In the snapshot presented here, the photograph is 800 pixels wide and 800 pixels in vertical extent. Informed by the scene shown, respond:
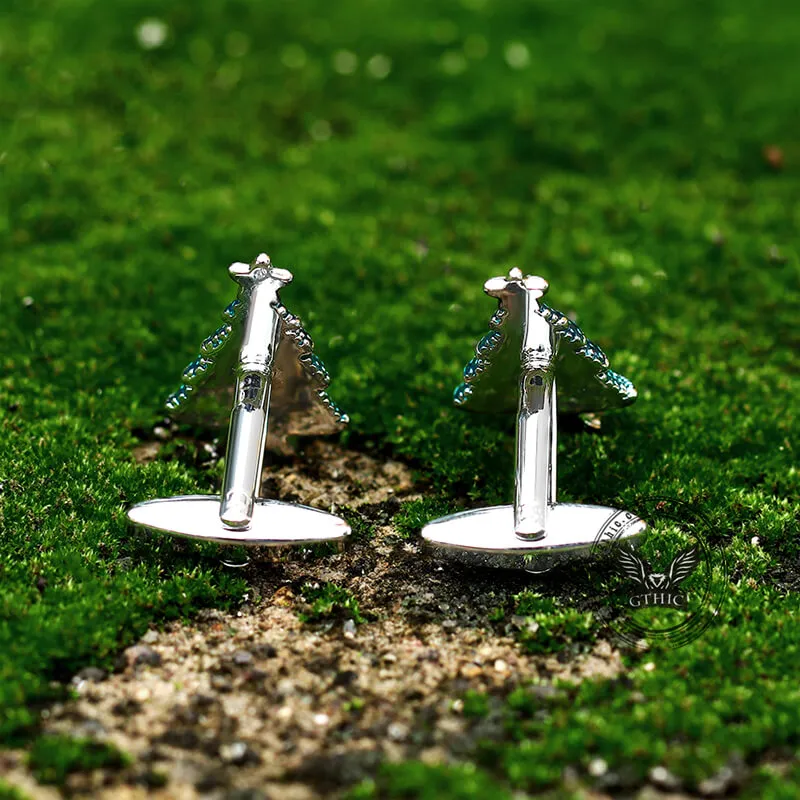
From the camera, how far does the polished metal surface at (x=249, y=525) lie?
5242 mm

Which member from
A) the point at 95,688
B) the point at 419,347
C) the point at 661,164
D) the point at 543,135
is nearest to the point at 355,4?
the point at 543,135

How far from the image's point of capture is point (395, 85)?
10922mm

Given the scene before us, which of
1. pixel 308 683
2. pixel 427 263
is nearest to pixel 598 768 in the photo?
pixel 308 683

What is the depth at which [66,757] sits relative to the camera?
173 inches

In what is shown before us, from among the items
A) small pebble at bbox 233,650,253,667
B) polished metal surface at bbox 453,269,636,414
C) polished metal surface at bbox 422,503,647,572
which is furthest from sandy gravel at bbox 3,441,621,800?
polished metal surface at bbox 453,269,636,414

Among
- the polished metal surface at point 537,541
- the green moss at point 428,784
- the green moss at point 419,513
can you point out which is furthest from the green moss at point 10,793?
the green moss at point 419,513

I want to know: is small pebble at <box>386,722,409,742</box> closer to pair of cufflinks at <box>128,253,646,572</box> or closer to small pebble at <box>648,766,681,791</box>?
pair of cufflinks at <box>128,253,646,572</box>

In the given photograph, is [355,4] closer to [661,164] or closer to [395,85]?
[395,85]

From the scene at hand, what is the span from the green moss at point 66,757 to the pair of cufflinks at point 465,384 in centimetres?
116

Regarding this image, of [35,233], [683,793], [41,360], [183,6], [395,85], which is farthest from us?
[183,6]

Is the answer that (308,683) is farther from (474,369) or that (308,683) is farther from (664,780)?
(474,369)

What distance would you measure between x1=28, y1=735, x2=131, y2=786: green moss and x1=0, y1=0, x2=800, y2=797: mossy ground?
0.57 ft

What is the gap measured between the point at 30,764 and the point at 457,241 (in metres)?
5.73

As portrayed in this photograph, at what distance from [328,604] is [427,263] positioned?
151 inches
